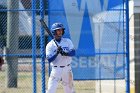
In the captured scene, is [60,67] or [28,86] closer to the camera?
[60,67]

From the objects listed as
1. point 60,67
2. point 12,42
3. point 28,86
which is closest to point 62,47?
point 60,67

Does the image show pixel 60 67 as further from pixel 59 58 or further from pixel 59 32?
pixel 59 32

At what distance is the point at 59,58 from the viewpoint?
11438 mm

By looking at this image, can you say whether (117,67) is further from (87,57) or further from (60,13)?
(60,13)

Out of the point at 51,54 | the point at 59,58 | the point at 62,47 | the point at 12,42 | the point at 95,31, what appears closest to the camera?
the point at 51,54

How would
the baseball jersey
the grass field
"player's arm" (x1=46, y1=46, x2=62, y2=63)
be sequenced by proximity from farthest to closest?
1. the grass field
2. the baseball jersey
3. "player's arm" (x1=46, y1=46, x2=62, y2=63)

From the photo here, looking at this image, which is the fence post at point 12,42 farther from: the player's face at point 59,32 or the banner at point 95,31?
the player's face at point 59,32

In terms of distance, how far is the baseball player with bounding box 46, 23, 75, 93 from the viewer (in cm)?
1124

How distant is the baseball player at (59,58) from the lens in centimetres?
1124

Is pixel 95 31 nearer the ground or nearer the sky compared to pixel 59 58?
nearer the sky

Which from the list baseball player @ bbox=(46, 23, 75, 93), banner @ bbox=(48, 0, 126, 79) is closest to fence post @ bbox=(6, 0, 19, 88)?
banner @ bbox=(48, 0, 126, 79)

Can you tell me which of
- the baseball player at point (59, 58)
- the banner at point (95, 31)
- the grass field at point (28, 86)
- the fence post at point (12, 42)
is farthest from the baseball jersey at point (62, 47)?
the fence post at point (12, 42)

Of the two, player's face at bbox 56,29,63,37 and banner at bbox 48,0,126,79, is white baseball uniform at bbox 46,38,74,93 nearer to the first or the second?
player's face at bbox 56,29,63,37

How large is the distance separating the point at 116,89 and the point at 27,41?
12.1ft
